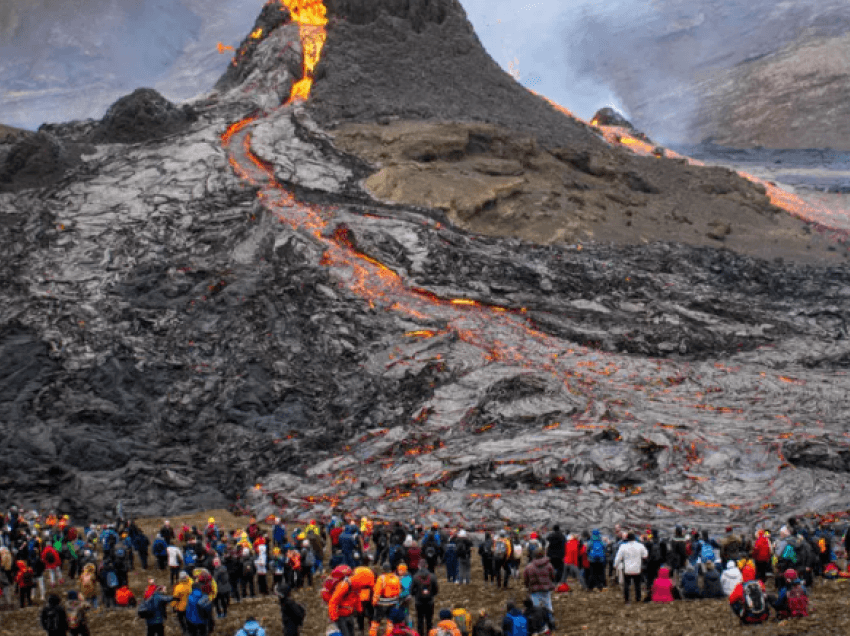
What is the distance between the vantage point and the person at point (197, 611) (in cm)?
1791

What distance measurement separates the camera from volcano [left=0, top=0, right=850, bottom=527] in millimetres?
37750

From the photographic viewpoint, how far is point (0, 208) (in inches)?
2394

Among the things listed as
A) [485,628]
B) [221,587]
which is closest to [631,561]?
[485,628]

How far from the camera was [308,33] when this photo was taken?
280ft

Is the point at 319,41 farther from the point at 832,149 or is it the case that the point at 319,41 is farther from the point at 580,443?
the point at 832,149

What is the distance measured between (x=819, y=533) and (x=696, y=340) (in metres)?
23.5

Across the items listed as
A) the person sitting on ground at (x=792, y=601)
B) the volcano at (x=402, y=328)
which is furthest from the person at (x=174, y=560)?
the person sitting on ground at (x=792, y=601)

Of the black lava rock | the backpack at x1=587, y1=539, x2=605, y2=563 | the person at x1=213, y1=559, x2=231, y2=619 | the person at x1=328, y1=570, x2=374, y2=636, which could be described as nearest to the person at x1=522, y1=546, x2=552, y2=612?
the person at x1=328, y1=570, x2=374, y2=636

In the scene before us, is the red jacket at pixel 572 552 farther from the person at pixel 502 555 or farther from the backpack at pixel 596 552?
the person at pixel 502 555

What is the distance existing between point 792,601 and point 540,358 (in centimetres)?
2978

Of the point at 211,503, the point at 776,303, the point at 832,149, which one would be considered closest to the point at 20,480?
the point at 211,503

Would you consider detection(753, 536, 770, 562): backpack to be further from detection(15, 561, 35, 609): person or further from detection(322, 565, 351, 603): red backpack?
detection(15, 561, 35, 609): person

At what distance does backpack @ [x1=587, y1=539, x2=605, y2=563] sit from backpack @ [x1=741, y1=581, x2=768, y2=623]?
17.2 ft

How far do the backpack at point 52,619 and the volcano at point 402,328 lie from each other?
19211mm
